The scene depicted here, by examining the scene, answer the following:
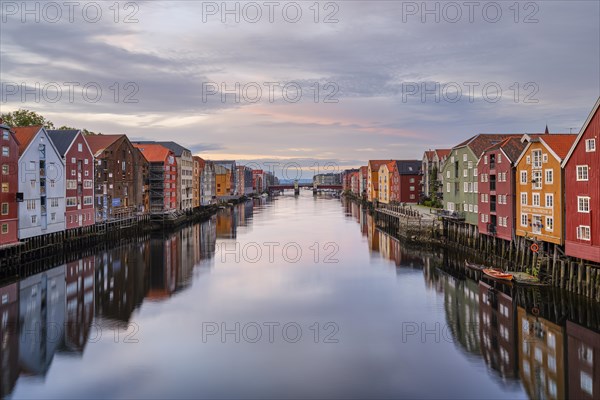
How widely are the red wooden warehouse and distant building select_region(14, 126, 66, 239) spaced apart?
43.0 metres

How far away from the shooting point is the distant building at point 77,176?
51.9m

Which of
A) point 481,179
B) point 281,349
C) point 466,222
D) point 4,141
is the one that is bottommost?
point 281,349

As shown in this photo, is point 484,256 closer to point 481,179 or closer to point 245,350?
point 481,179

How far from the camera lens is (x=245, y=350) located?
73.3 feet

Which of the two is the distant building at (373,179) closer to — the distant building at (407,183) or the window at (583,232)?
the distant building at (407,183)

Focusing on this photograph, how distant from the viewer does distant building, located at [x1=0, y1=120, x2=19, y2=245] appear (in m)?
39.0

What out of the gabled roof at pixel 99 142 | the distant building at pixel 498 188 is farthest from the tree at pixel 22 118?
the distant building at pixel 498 188

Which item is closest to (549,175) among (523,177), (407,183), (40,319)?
(523,177)

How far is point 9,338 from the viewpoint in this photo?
2278 centimetres

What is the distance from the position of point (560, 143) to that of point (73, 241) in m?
46.5

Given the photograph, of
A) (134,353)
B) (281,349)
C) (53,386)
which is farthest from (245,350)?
(53,386)

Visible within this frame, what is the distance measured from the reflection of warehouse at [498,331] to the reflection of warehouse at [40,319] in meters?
18.8

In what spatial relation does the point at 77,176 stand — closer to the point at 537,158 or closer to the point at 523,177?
the point at 523,177

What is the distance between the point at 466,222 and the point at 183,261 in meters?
29.7
